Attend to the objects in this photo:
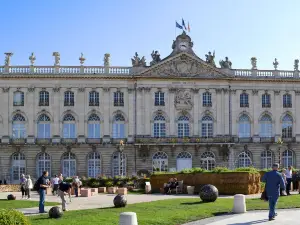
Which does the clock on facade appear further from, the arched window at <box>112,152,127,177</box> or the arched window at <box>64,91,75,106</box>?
the arched window at <box>112,152,127,177</box>

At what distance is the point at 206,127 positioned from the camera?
65.8m

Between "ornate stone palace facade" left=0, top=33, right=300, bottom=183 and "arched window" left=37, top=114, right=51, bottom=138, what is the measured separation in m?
0.11

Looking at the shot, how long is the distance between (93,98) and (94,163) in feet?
24.3

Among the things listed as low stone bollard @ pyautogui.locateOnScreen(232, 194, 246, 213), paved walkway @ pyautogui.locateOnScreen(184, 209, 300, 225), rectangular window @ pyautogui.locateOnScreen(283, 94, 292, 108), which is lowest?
paved walkway @ pyautogui.locateOnScreen(184, 209, 300, 225)

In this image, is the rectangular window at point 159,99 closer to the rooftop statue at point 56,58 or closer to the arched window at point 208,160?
the arched window at point 208,160

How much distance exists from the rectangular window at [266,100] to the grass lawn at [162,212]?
123 feet

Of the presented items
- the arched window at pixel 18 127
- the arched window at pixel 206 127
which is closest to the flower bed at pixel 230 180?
the arched window at pixel 206 127

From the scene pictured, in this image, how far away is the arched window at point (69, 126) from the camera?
64.2 meters

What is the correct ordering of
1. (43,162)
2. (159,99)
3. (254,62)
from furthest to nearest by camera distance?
(254,62), (159,99), (43,162)

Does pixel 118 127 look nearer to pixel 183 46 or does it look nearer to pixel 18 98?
pixel 18 98

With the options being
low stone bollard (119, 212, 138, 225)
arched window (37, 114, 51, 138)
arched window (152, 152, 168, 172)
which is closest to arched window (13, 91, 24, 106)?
arched window (37, 114, 51, 138)

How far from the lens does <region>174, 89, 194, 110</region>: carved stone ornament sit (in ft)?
214

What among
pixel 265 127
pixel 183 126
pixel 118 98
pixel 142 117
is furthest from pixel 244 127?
pixel 118 98

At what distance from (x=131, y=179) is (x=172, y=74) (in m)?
19.4
